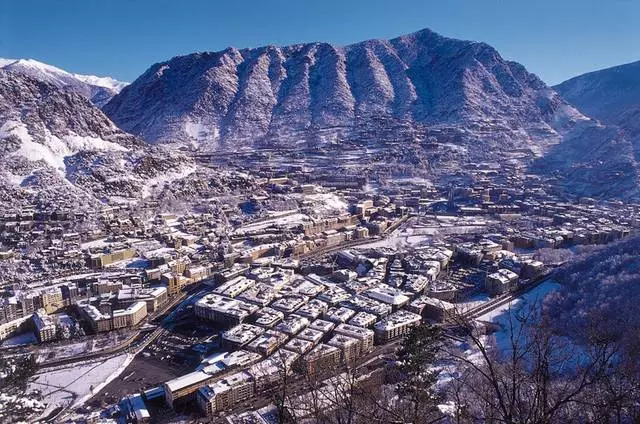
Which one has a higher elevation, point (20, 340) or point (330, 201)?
point (330, 201)

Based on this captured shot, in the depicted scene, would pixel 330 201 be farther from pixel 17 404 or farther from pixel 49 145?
pixel 17 404

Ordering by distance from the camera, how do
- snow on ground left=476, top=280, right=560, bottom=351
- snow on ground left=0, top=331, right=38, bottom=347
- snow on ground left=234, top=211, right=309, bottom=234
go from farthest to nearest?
snow on ground left=234, top=211, right=309, bottom=234 < snow on ground left=0, top=331, right=38, bottom=347 < snow on ground left=476, top=280, right=560, bottom=351

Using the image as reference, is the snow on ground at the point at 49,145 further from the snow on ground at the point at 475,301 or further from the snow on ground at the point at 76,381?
the snow on ground at the point at 475,301

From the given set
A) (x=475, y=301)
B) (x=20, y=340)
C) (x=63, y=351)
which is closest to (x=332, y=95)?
(x=475, y=301)

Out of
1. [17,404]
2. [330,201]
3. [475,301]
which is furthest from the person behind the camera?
[330,201]

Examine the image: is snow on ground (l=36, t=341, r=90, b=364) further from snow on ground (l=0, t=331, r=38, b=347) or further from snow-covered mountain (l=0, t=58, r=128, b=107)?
snow-covered mountain (l=0, t=58, r=128, b=107)

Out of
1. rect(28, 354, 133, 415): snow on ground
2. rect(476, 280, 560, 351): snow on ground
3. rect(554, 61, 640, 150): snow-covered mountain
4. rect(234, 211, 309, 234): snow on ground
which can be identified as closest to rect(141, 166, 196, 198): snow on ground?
rect(234, 211, 309, 234): snow on ground
